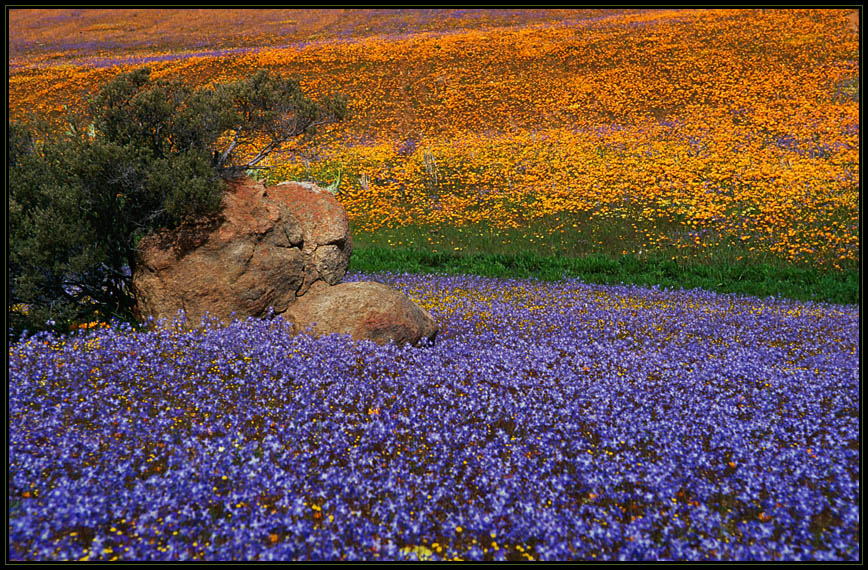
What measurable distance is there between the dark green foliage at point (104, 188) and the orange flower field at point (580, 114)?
45.2 inches

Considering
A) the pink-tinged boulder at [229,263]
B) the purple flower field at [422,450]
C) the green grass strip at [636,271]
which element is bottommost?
the green grass strip at [636,271]

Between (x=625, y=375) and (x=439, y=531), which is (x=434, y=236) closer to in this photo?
(x=625, y=375)

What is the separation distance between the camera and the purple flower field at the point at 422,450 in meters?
3.67

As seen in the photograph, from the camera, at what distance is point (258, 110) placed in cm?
980

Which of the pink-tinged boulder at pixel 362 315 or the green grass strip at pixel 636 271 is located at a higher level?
the pink-tinged boulder at pixel 362 315

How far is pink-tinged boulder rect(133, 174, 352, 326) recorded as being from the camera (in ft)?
25.1

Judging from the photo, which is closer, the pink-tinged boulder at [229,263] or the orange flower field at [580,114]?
the pink-tinged boulder at [229,263]

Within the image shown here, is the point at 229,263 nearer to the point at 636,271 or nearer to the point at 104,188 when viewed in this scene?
the point at 104,188

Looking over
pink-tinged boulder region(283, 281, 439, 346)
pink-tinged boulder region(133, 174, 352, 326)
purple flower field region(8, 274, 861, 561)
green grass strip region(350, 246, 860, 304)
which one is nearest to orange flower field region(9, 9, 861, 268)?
green grass strip region(350, 246, 860, 304)

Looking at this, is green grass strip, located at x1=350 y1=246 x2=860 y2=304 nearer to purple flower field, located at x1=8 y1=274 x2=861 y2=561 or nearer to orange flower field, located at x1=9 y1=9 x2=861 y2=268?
orange flower field, located at x1=9 y1=9 x2=861 y2=268

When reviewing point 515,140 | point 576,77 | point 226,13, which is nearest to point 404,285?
point 515,140

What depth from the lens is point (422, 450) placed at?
4770 mm

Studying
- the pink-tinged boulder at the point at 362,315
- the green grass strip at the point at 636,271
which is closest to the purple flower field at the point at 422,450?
the pink-tinged boulder at the point at 362,315

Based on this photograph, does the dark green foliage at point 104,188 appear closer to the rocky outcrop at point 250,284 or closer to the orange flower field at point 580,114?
the rocky outcrop at point 250,284
